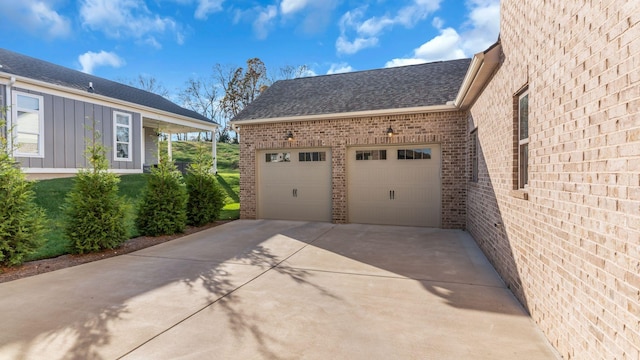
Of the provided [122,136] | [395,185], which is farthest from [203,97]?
[395,185]

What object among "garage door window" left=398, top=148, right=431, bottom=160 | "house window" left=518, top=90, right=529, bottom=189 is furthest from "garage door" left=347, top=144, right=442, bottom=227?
"house window" left=518, top=90, right=529, bottom=189

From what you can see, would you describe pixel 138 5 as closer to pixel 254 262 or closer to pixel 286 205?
pixel 286 205

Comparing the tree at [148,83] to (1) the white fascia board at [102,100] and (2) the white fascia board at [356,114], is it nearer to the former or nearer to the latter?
(1) the white fascia board at [102,100]

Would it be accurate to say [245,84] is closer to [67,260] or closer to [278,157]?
[278,157]

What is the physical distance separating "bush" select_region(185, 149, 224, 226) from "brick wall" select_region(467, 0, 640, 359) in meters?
7.96

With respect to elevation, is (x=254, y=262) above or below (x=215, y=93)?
below

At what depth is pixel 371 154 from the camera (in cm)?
938

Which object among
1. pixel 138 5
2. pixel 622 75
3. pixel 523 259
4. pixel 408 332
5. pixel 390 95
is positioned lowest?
pixel 408 332

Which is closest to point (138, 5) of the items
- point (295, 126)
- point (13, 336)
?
point (295, 126)

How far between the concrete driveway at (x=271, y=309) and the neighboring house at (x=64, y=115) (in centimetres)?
455

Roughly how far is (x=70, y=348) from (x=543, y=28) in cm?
549

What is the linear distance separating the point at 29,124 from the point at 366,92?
11.5m

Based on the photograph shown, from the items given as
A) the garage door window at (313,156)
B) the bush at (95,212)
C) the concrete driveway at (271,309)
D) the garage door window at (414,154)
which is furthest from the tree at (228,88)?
the concrete driveway at (271,309)

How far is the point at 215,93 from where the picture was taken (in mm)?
37406
